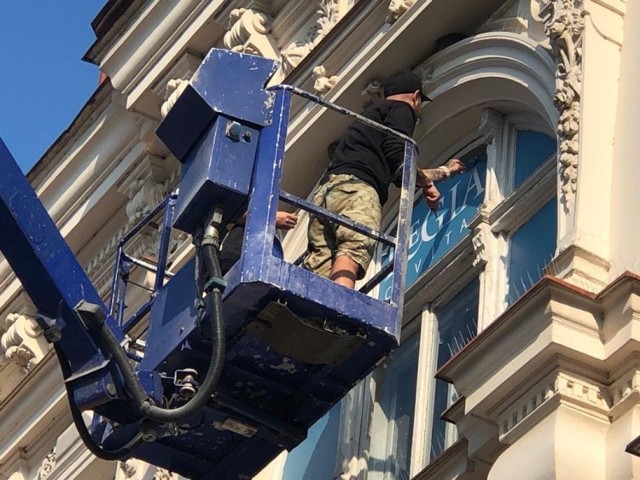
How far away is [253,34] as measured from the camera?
16.5 m

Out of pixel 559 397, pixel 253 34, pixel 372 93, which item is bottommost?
pixel 559 397

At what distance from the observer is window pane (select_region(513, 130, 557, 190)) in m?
13.1

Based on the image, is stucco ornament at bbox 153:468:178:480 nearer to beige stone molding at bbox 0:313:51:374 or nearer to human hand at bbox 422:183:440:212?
human hand at bbox 422:183:440:212

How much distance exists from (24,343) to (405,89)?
6201mm

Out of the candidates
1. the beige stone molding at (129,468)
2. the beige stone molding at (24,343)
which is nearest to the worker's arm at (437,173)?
the beige stone molding at (129,468)

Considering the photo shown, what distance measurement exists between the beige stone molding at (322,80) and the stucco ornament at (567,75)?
225 centimetres

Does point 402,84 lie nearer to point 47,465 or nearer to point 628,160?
point 628,160

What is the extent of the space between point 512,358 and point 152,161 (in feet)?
23.8

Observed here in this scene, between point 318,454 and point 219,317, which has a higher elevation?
point 318,454

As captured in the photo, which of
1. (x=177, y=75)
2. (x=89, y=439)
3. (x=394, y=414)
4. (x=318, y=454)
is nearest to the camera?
(x=89, y=439)

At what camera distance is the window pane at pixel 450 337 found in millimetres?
12398

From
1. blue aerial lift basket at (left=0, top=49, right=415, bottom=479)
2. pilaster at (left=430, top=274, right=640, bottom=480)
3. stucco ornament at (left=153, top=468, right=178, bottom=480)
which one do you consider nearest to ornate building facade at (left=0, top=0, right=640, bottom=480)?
pilaster at (left=430, top=274, right=640, bottom=480)

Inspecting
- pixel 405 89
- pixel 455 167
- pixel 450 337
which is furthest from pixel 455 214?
pixel 450 337

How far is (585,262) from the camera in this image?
1115 cm
